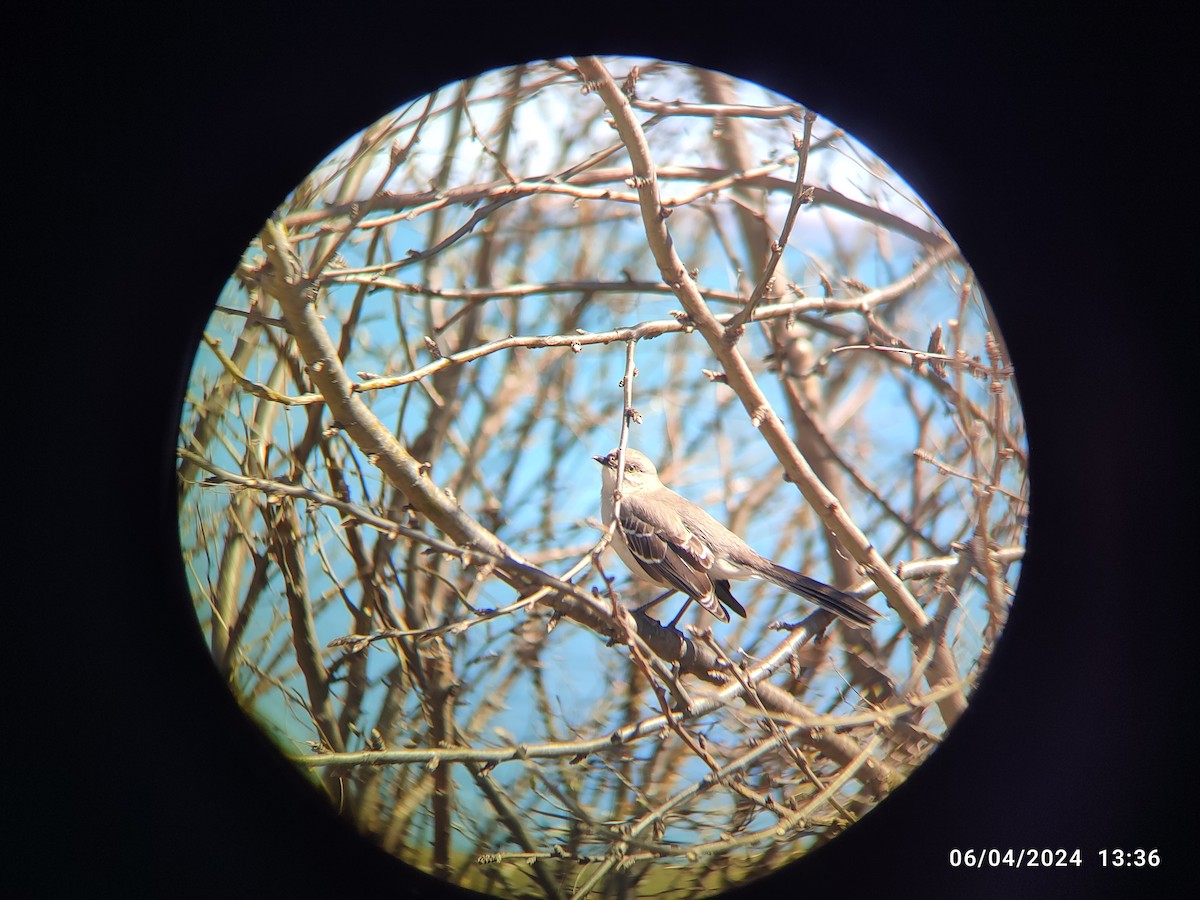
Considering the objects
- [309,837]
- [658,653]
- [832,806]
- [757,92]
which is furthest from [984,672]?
[309,837]

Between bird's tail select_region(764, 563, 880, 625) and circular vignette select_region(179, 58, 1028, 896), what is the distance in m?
0.01

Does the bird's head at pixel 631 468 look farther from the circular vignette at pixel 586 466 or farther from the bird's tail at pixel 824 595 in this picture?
the bird's tail at pixel 824 595

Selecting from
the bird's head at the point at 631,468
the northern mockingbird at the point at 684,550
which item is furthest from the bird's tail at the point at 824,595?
the bird's head at the point at 631,468

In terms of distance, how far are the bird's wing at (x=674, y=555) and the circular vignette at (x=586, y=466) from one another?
0.10 feet

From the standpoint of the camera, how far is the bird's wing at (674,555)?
0.95 meters

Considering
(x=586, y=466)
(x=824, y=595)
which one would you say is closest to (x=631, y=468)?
(x=586, y=466)

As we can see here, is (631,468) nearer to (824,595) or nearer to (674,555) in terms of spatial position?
(674,555)

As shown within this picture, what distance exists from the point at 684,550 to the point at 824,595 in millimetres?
154

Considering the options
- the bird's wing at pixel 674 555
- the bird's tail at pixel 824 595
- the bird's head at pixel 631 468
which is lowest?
the bird's tail at pixel 824 595

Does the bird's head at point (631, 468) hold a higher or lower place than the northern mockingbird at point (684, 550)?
higher

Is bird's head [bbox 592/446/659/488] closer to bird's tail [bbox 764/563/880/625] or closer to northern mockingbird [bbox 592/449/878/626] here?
northern mockingbird [bbox 592/449/878/626]

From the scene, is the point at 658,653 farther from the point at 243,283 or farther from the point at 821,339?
the point at 243,283

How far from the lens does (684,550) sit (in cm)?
98

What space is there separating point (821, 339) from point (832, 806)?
52cm
